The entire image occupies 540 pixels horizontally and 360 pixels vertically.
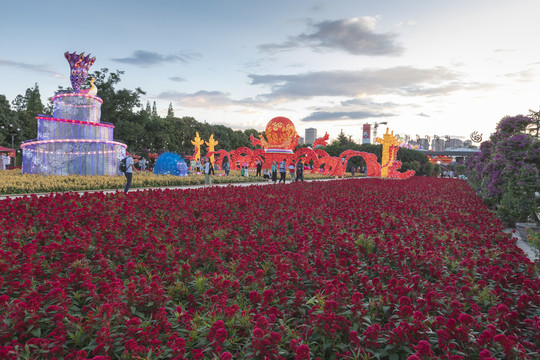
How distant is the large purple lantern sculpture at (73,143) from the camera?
20734 millimetres

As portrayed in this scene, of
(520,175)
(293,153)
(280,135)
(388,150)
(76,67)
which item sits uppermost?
(76,67)

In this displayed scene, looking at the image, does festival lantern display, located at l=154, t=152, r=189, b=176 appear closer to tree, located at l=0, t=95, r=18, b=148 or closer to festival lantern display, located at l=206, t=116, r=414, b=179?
festival lantern display, located at l=206, t=116, r=414, b=179

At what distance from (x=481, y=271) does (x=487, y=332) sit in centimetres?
205

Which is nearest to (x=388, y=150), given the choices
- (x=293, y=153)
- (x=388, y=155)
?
(x=388, y=155)

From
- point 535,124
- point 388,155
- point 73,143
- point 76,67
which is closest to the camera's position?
point 535,124

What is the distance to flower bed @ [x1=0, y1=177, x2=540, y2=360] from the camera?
8.68 ft

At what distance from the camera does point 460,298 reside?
3.60 meters

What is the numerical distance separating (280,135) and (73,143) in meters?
15.6

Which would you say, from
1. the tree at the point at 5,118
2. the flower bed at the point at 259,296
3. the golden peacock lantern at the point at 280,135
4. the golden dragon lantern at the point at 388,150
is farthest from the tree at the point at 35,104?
the flower bed at the point at 259,296

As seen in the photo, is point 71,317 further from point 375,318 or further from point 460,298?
point 460,298

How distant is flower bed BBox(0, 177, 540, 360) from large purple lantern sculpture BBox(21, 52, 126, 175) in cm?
1526

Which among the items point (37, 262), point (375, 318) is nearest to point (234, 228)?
point (37, 262)

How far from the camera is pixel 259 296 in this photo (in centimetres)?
333

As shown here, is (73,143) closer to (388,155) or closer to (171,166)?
(171,166)
